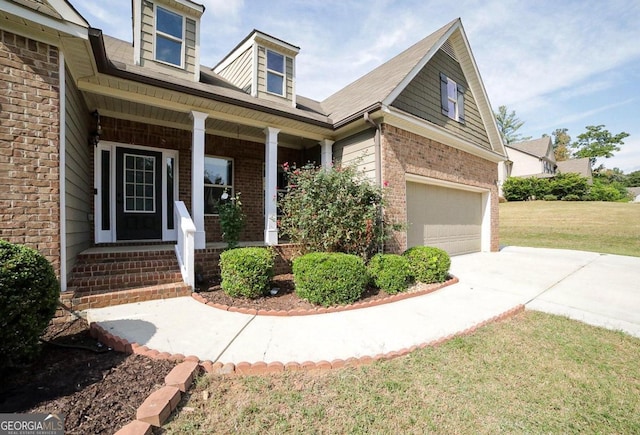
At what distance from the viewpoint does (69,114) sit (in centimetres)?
445

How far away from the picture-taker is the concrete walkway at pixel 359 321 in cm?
318

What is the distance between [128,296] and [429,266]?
552 cm

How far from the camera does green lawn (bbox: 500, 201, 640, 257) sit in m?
13.4

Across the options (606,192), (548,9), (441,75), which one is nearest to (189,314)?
(441,75)

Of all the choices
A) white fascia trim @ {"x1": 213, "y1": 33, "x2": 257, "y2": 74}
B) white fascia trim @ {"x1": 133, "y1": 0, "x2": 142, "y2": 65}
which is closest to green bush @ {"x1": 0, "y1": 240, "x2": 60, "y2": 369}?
white fascia trim @ {"x1": 133, "y1": 0, "x2": 142, "y2": 65}

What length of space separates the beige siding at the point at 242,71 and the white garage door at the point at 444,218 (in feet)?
17.2

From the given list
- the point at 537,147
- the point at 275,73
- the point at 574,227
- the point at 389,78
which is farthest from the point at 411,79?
the point at 537,147

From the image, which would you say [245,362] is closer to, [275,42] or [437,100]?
[275,42]

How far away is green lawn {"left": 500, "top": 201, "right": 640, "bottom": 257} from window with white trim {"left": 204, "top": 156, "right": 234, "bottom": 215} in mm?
13931

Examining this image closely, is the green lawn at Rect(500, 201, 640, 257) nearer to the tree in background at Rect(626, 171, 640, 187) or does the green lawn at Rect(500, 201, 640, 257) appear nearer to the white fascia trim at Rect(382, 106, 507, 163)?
the white fascia trim at Rect(382, 106, 507, 163)

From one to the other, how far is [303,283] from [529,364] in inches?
122

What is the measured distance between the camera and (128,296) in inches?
177

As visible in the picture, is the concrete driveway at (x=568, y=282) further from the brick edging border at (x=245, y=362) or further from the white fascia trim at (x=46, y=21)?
the white fascia trim at (x=46, y=21)

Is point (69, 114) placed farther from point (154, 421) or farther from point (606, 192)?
point (606, 192)
